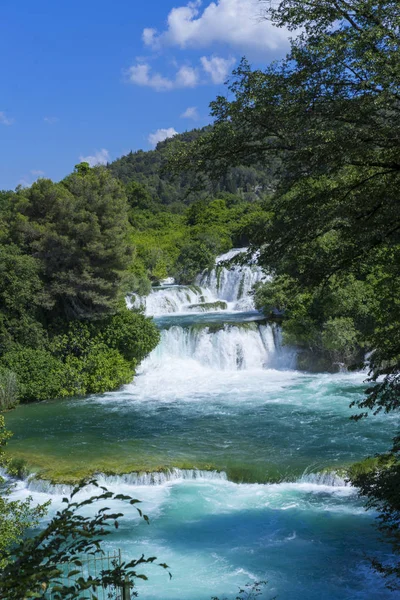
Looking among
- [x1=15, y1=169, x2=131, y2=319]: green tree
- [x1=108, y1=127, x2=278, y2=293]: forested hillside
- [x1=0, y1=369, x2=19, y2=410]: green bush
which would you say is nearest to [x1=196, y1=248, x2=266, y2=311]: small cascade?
[x1=108, y1=127, x2=278, y2=293]: forested hillside

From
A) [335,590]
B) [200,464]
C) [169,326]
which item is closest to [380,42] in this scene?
[335,590]

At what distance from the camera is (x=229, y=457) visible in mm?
12992

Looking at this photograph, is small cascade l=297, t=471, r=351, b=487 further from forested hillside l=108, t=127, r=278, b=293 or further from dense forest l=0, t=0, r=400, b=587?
forested hillside l=108, t=127, r=278, b=293

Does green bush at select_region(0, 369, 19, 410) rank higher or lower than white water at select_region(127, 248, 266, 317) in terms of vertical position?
lower

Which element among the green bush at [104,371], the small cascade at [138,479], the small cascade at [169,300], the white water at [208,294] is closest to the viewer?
the small cascade at [138,479]

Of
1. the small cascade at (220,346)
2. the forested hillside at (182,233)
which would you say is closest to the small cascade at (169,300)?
the forested hillside at (182,233)

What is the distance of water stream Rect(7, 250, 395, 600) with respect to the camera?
8914mm

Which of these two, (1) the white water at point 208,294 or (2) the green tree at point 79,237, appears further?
(1) the white water at point 208,294

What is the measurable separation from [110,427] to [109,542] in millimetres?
5867

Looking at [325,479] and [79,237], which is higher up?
[79,237]

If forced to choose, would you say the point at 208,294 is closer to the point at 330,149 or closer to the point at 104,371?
the point at 104,371

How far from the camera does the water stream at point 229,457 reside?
891cm

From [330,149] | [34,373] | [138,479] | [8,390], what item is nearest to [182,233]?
[34,373]

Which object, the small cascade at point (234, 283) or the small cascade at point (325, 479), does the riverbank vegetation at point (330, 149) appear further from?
the small cascade at point (234, 283)
